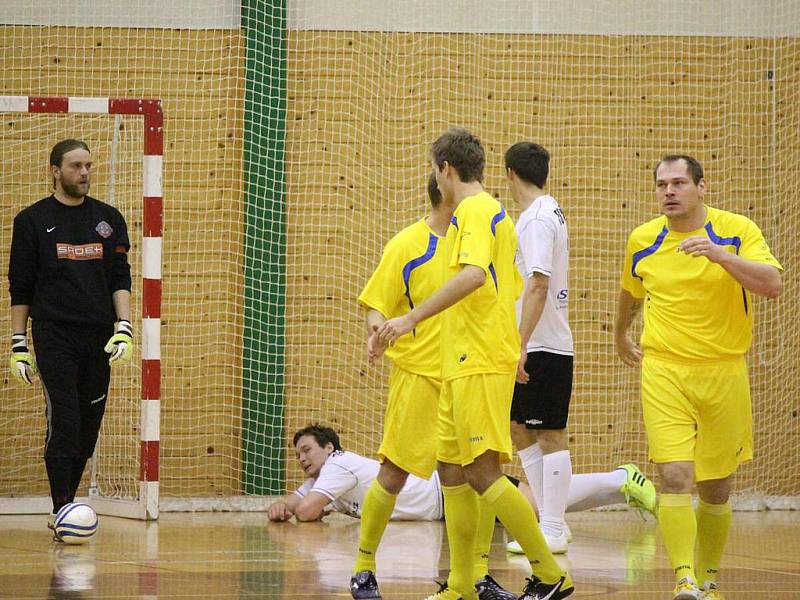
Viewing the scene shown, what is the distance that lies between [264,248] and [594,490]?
3.40 m

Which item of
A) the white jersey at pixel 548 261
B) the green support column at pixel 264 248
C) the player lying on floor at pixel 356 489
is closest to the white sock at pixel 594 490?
the player lying on floor at pixel 356 489

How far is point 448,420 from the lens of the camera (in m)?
5.36

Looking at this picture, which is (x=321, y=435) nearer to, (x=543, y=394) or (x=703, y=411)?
(x=543, y=394)

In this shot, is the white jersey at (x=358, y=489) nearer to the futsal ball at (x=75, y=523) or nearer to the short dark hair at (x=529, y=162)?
the futsal ball at (x=75, y=523)

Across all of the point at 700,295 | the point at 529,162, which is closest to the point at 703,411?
the point at 700,295

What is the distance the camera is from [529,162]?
24.9 feet

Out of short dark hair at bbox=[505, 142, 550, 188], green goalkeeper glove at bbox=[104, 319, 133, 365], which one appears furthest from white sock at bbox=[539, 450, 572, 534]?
green goalkeeper glove at bbox=[104, 319, 133, 365]

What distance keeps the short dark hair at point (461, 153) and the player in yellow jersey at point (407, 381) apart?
1.06ft

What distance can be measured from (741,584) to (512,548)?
5.05 feet

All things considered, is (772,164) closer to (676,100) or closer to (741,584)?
(676,100)

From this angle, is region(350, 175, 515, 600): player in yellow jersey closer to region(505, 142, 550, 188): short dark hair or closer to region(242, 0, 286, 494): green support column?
region(505, 142, 550, 188): short dark hair

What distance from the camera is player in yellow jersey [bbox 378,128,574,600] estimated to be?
5.22 m

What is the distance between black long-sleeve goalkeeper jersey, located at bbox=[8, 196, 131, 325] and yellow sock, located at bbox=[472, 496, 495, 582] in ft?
10.2

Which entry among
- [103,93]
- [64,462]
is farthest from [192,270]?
[64,462]
